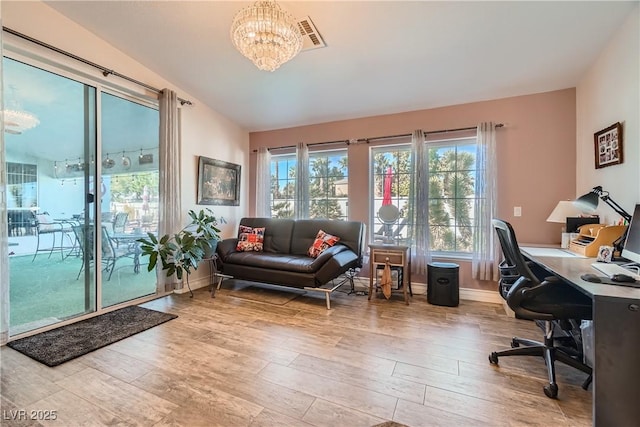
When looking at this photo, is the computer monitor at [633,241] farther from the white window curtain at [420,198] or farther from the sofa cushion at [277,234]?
the sofa cushion at [277,234]

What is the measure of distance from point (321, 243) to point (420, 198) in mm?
1383

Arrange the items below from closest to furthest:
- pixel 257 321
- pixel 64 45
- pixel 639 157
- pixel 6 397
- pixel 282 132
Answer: pixel 6 397 < pixel 639 157 < pixel 64 45 < pixel 257 321 < pixel 282 132

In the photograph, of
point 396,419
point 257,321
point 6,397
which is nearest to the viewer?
point 396,419

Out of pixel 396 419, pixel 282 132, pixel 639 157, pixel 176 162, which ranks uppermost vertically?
pixel 282 132

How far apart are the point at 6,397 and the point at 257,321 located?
5.45 feet

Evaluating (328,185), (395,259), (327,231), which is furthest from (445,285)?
(328,185)

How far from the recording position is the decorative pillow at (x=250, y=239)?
4012mm

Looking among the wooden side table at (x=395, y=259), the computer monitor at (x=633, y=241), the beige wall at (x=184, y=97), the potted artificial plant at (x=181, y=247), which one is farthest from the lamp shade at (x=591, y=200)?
the beige wall at (x=184, y=97)

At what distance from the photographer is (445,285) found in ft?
10.7

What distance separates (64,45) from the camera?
8.61ft

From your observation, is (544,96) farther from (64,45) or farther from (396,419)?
(64,45)

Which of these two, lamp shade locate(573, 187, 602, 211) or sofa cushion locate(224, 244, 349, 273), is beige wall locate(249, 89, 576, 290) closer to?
lamp shade locate(573, 187, 602, 211)

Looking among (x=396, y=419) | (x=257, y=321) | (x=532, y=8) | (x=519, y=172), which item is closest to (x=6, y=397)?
(x=257, y=321)

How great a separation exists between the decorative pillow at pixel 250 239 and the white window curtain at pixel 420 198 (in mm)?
2144
